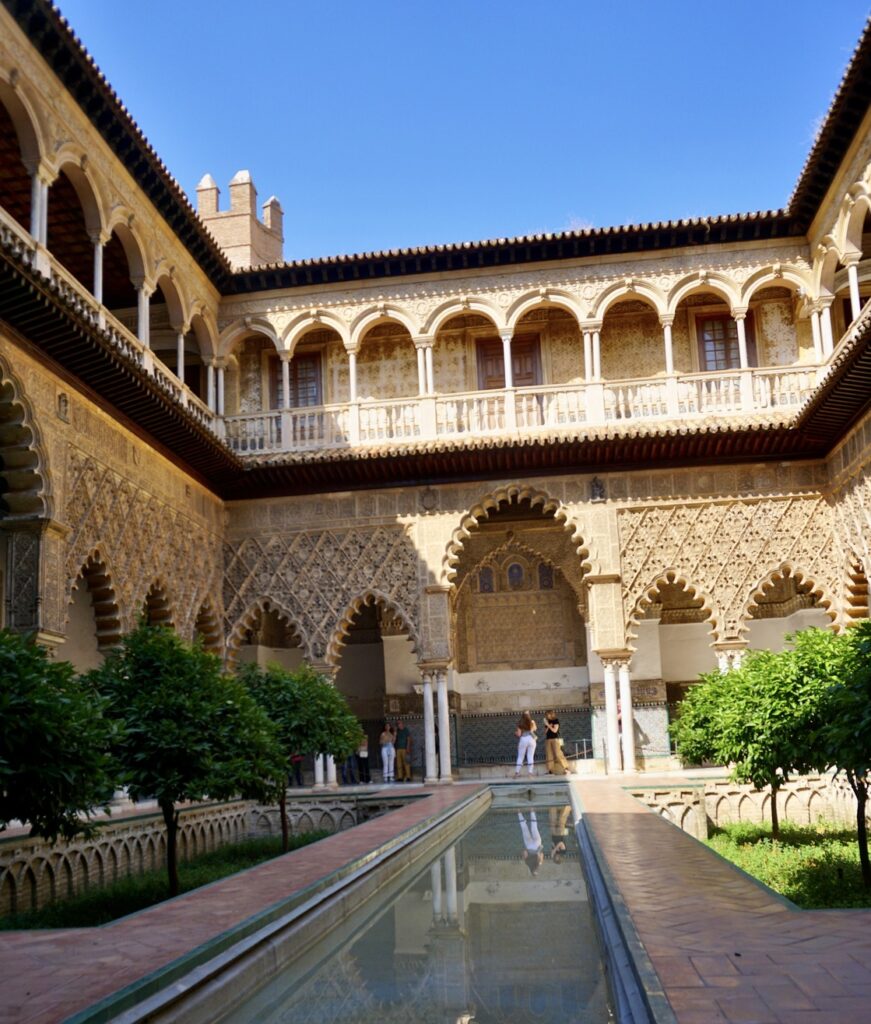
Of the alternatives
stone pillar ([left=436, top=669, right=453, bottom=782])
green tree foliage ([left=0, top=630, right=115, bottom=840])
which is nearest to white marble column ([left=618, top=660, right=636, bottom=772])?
stone pillar ([left=436, top=669, right=453, bottom=782])

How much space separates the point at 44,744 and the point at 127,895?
3.58 meters

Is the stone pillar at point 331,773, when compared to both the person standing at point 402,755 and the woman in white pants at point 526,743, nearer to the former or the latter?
the person standing at point 402,755

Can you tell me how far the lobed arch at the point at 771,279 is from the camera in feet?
55.4

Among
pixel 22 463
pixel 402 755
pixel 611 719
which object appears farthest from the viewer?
pixel 402 755

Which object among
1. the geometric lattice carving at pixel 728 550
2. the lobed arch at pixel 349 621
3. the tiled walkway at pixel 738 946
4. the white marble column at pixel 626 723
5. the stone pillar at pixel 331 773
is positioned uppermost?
the geometric lattice carving at pixel 728 550

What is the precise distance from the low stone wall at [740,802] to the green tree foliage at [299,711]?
11.0ft

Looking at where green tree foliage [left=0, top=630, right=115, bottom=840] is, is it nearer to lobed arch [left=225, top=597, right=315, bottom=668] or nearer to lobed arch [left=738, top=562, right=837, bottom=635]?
lobed arch [left=225, top=597, right=315, bottom=668]

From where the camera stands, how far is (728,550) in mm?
16344

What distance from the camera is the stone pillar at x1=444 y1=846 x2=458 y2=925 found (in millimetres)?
6309

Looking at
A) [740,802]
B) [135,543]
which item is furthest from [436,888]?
[135,543]

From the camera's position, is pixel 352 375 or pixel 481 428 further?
pixel 352 375

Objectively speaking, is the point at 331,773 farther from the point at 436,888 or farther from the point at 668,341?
the point at 436,888

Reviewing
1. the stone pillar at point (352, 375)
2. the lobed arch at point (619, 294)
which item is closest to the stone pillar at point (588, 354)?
the lobed arch at point (619, 294)

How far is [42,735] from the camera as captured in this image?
599 centimetres
